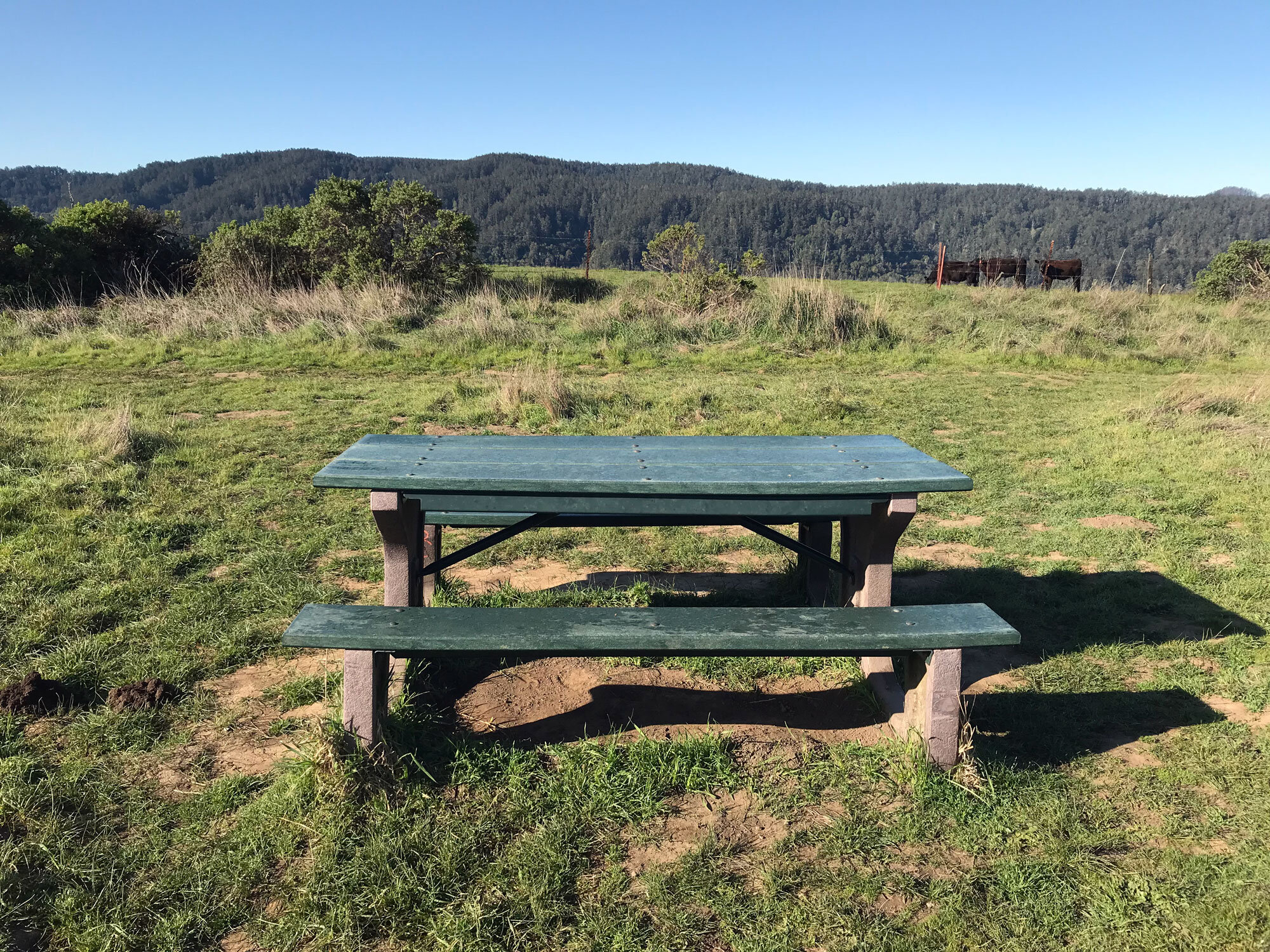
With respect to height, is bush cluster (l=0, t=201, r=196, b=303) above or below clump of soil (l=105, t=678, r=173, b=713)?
above

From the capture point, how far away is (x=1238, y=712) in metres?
2.85

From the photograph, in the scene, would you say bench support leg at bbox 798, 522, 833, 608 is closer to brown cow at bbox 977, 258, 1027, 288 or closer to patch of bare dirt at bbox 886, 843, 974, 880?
patch of bare dirt at bbox 886, 843, 974, 880

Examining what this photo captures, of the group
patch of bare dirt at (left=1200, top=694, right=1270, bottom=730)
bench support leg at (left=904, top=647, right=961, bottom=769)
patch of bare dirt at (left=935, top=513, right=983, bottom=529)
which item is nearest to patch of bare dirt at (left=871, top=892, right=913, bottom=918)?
bench support leg at (left=904, top=647, right=961, bottom=769)

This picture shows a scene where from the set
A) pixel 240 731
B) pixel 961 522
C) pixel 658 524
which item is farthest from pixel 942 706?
pixel 961 522

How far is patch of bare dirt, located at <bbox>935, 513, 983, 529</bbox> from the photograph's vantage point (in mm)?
4930

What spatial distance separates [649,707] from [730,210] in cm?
8844

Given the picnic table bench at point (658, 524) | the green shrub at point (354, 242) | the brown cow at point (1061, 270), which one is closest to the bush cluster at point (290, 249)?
the green shrub at point (354, 242)

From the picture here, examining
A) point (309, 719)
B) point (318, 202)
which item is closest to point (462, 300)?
point (318, 202)

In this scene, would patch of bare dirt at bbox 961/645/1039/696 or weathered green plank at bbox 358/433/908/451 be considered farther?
weathered green plank at bbox 358/433/908/451

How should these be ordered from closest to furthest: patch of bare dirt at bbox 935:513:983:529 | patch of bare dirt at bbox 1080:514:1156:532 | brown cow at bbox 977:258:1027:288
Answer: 1. patch of bare dirt at bbox 1080:514:1156:532
2. patch of bare dirt at bbox 935:513:983:529
3. brown cow at bbox 977:258:1027:288

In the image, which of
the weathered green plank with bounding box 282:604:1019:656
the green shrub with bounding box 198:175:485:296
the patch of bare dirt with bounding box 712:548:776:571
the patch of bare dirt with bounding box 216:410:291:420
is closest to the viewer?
the weathered green plank with bounding box 282:604:1019:656

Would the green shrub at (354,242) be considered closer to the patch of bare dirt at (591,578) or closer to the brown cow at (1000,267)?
the patch of bare dirt at (591,578)

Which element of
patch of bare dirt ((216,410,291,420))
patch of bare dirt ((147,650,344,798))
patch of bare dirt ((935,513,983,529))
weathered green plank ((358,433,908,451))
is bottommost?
patch of bare dirt ((147,650,344,798))

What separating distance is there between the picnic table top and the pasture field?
69 centimetres
